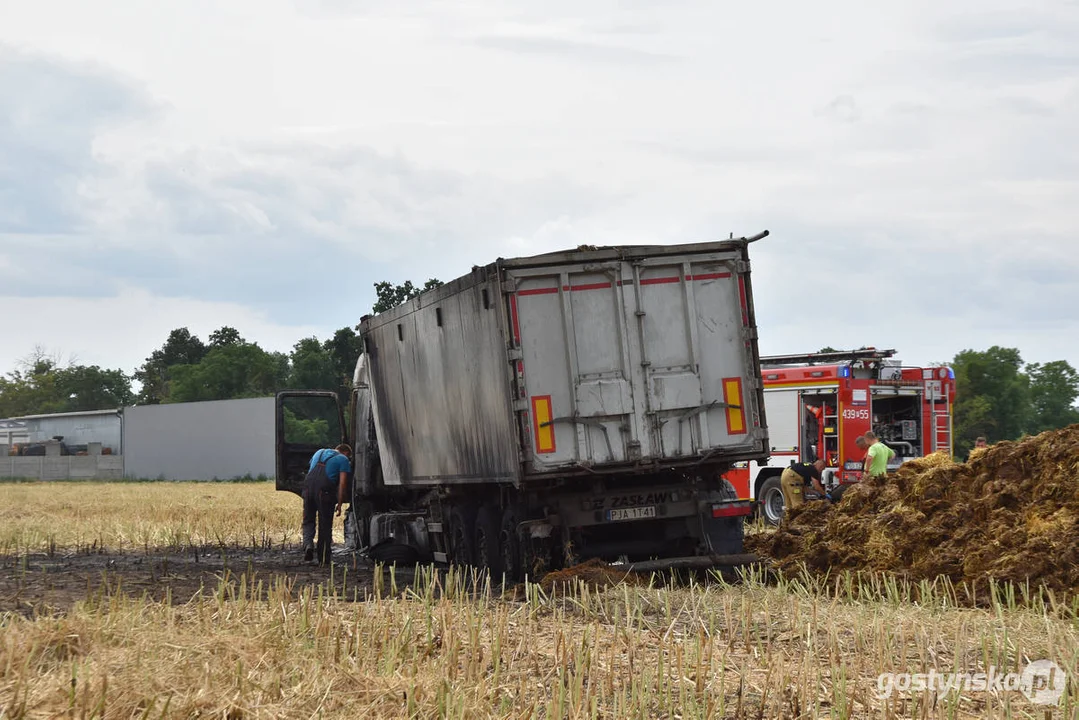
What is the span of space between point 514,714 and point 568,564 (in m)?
7.19

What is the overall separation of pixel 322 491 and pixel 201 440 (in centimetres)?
5890

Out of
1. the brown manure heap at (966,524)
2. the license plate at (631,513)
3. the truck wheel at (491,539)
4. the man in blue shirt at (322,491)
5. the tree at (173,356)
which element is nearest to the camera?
the brown manure heap at (966,524)

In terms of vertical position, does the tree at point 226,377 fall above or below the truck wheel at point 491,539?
above

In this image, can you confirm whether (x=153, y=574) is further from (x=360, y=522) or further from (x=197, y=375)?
(x=197, y=375)

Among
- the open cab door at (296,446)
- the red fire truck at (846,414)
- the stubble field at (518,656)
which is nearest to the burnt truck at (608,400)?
the stubble field at (518,656)

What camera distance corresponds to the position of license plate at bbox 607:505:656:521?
43.3 ft

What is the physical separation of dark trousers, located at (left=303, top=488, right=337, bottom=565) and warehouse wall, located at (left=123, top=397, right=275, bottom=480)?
55449mm

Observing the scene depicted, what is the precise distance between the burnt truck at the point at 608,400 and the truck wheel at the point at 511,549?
0.09 ft

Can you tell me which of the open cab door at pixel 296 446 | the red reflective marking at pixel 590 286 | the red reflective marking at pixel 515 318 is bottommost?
the open cab door at pixel 296 446

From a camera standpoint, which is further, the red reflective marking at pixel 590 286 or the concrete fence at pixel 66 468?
the concrete fence at pixel 66 468

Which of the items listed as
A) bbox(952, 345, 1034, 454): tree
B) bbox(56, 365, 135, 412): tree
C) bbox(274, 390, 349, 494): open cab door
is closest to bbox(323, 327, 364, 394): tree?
bbox(952, 345, 1034, 454): tree

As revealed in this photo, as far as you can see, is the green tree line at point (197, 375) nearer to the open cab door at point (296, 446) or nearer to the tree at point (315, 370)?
the tree at point (315, 370)

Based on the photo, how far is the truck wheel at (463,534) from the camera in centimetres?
1487

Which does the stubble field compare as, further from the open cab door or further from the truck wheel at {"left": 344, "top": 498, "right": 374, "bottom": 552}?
the open cab door
